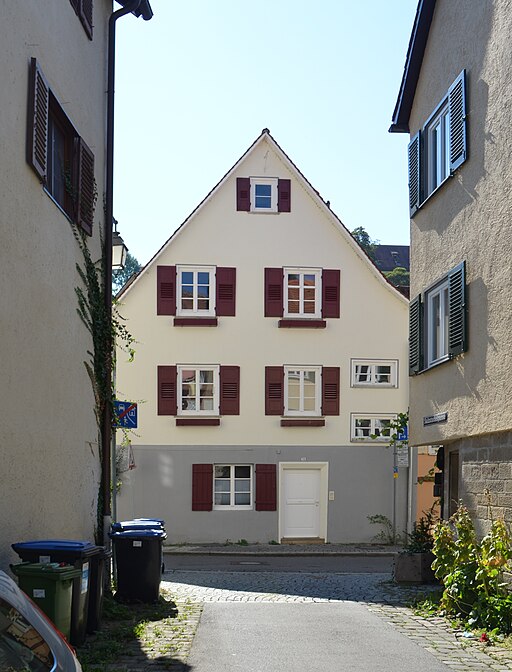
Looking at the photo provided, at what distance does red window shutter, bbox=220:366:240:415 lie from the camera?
3036 centimetres

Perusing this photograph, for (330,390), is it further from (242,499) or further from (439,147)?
(439,147)

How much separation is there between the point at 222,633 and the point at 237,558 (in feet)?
51.2

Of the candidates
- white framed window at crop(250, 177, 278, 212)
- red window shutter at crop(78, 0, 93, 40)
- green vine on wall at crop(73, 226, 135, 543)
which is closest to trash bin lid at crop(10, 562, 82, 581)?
green vine on wall at crop(73, 226, 135, 543)

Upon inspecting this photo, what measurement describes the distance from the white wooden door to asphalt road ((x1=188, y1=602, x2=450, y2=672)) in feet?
56.2

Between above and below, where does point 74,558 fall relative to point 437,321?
below

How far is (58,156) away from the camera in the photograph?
1252 centimetres

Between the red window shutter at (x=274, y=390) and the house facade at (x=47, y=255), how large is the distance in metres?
16.5

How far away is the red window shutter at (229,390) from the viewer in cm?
3036

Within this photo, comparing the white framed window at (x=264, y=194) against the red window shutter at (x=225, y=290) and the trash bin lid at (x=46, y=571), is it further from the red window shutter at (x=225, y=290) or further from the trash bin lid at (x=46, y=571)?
the trash bin lid at (x=46, y=571)

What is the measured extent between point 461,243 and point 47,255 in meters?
5.96

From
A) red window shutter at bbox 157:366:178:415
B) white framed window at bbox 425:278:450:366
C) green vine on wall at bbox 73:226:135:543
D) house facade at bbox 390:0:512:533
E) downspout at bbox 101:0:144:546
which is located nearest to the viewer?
house facade at bbox 390:0:512:533

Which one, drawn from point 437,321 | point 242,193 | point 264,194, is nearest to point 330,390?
point 264,194

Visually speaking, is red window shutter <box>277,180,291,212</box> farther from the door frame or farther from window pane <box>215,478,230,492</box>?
window pane <box>215,478,230,492</box>

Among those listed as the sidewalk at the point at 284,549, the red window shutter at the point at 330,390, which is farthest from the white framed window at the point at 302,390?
the sidewalk at the point at 284,549
